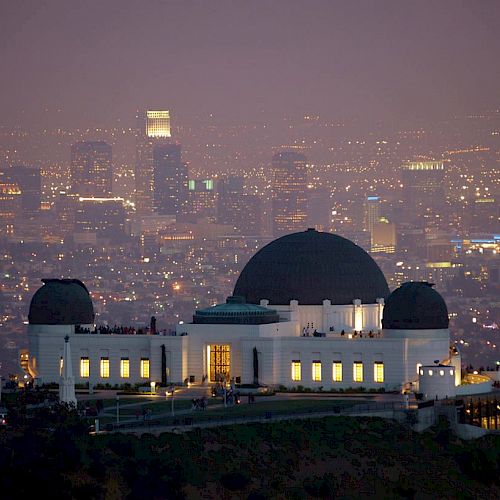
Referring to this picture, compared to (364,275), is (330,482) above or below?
below

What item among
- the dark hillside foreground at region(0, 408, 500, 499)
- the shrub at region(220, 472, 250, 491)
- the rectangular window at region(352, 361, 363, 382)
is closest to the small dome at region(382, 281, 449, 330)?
the rectangular window at region(352, 361, 363, 382)

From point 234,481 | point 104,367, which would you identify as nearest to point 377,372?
point 104,367

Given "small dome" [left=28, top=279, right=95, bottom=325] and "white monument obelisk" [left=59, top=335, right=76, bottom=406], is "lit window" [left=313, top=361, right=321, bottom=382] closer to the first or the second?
"small dome" [left=28, top=279, right=95, bottom=325]

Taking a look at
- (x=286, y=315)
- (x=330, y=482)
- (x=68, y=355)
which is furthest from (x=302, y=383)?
(x=330, y=482)

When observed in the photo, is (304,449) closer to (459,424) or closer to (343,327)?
(459,424)

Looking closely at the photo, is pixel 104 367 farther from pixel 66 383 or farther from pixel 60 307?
pixel 66 383

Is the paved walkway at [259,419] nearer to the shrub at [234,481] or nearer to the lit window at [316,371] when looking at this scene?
the shrub at [234,481]
